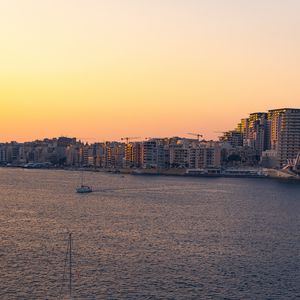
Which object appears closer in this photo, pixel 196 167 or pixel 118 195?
pixel 118 195

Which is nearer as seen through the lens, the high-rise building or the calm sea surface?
the calm sea surface

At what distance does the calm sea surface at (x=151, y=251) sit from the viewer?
11.9m

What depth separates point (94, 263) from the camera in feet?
45.5

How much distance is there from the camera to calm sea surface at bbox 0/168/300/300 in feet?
39.1

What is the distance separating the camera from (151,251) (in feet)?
50.2

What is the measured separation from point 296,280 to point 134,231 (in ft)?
23.2

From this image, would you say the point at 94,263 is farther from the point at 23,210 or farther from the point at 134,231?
the point at 23,210

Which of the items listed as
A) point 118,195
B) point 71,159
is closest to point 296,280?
point 118,195

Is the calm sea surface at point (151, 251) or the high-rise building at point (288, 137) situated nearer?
the calm sea surface at point (151, 251)

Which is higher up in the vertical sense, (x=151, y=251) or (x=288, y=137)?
(x=288, y=137)

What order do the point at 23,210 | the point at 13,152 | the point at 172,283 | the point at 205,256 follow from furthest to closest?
the point at 13,152, the point at 23,210, the point at 205,256, the point at 172,283

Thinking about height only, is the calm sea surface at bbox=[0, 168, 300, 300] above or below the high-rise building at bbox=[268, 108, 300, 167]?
below

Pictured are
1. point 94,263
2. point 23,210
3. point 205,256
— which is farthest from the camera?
point 23,210

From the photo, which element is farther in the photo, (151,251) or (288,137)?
(288,137)
